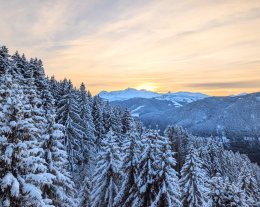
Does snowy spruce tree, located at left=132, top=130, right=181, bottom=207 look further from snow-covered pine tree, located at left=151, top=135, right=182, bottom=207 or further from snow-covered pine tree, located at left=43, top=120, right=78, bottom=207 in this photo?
snow-covered pine tree, located at left=43, top=120, right=78, bottom=207

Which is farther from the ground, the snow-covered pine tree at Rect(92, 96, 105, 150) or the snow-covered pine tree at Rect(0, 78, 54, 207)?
the snow-covered pine tree at Rect(0, 78, 54, 207)

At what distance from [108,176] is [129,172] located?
327 centimetres

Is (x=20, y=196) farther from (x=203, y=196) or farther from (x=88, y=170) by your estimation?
(x=88, y=170)

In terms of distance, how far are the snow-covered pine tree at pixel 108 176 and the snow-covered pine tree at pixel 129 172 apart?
1495 mm

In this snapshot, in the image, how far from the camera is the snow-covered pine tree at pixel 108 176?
2684cm

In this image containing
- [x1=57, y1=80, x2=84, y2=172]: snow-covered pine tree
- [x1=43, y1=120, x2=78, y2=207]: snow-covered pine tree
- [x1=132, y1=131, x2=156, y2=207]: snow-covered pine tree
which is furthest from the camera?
[x1=57, y1=80, x2=84, y2=172]: snow-covered pine tree

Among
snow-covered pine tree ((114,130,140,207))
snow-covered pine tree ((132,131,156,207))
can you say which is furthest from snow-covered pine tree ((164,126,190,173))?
snow-covered pine tree ((132,131,156,207))

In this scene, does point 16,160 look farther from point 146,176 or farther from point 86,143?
point 86,143

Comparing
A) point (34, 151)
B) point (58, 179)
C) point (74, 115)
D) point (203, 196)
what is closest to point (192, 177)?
point (203, 196)

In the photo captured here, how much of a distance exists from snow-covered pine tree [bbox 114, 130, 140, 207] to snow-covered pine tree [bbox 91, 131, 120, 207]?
58.8 inches

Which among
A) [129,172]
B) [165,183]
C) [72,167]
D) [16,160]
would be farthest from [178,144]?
[16,160]

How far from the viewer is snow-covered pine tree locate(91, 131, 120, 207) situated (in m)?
26.8

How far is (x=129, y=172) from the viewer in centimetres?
2503

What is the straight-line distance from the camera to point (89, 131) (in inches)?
2308
